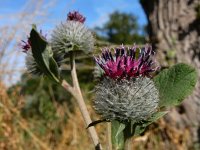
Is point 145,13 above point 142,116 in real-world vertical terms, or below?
above

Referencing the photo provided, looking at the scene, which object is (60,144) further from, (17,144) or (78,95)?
(78,95)

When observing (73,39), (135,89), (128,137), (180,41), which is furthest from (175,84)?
(180,41)

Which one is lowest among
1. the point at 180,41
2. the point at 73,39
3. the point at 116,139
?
the point at 116,139

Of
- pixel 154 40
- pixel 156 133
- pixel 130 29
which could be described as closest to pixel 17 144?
pixel 156 133

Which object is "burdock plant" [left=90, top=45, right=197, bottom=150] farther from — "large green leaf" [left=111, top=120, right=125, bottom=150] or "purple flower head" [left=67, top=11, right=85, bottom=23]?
"purple flower head" [left=67, top=11, right=85, bottom=23]

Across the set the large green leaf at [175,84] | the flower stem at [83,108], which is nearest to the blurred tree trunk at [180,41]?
the flower stem at [83,108]

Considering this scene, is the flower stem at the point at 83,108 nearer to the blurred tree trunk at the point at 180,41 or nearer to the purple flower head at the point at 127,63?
the purple flower head at the point at 127,63

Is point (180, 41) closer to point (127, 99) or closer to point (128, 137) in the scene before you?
point (127, 99)
